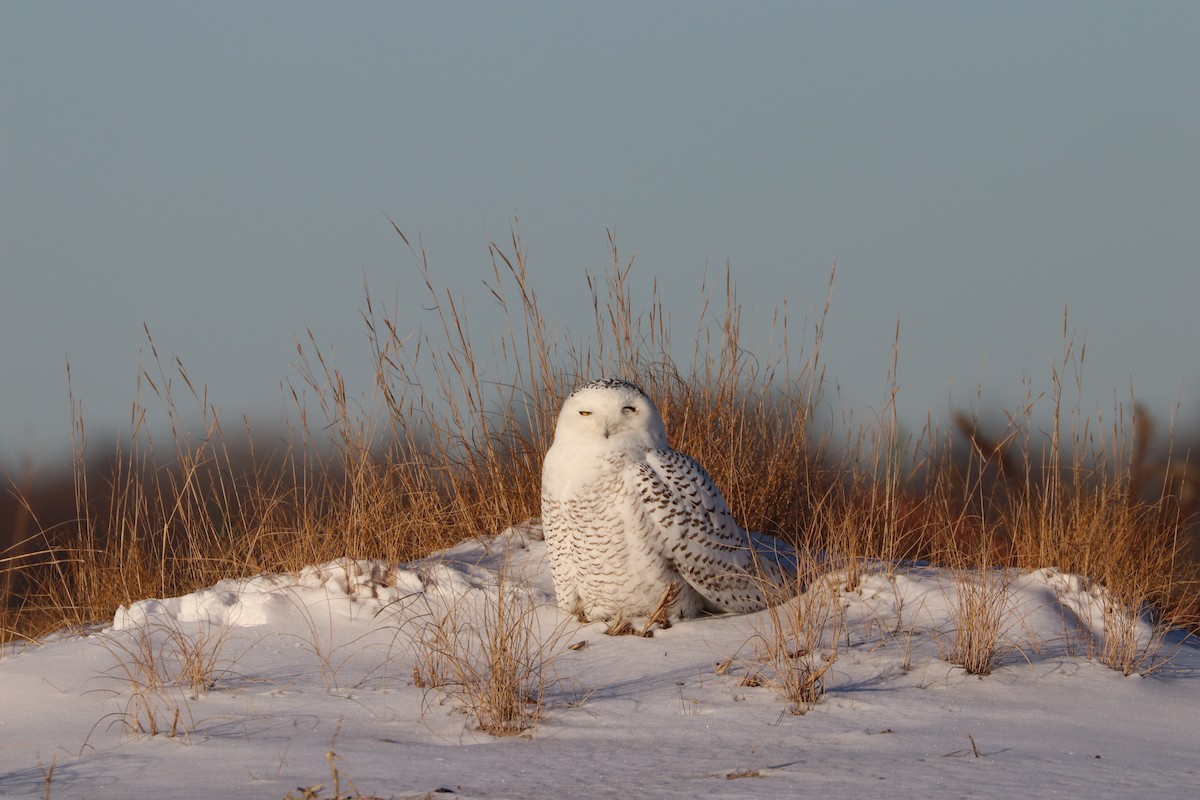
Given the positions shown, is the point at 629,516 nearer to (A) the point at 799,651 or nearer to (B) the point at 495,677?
(A) the point at 799,651

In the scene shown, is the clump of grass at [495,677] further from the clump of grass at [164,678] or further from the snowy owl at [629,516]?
the clump of grass at [164,678]

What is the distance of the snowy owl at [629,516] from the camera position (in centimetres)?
375

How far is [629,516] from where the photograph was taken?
3742mm

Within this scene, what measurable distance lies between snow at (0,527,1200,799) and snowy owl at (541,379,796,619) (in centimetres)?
16

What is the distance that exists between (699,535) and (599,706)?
88 cm

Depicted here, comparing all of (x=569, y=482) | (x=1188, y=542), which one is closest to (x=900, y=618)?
(x=569, y=482)

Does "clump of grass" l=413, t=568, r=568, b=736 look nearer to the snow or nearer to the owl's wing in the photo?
the snow

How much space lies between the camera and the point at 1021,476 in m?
4.96

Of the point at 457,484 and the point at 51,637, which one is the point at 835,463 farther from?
the point at 51,637

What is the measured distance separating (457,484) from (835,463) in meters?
1.70

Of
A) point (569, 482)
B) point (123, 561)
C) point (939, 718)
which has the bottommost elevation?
point (939, 718)

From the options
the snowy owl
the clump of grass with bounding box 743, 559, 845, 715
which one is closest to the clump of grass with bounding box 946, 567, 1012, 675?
the clump of grass with bounding box 743, 559, 845, 715

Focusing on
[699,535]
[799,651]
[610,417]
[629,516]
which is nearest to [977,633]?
[799,651]

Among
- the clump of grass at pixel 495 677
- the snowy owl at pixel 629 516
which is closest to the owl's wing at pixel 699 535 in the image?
the snowy owl at pixel 629 516
